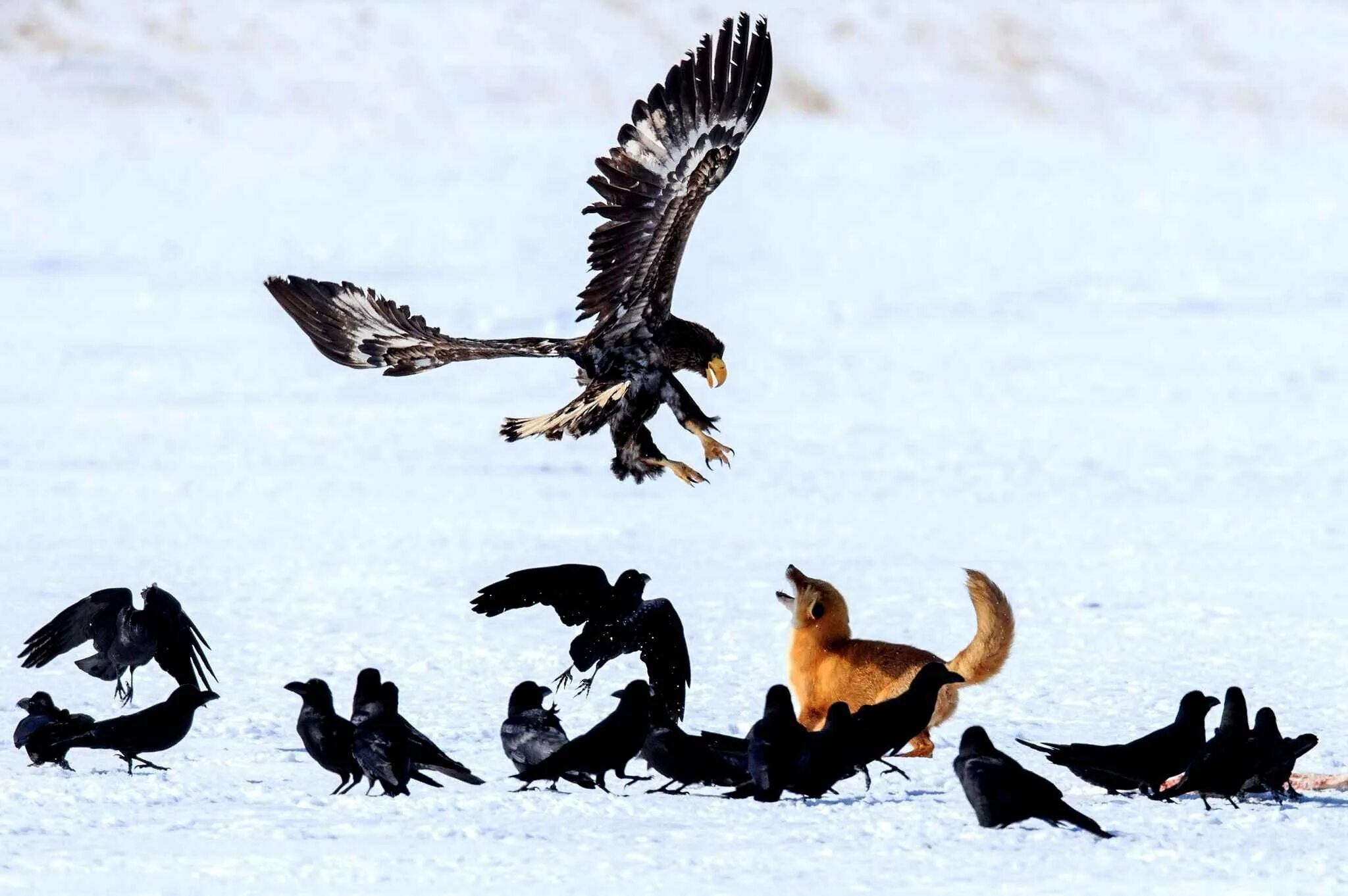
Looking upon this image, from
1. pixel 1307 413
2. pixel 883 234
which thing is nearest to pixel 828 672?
pixel 1307 413

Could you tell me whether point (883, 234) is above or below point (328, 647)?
above

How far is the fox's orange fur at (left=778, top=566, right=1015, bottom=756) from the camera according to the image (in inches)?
260

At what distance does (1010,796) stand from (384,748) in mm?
1583

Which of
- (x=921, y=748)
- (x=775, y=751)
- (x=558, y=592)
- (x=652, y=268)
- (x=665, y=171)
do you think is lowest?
(x=775, y=751)

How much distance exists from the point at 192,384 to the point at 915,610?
9.60m

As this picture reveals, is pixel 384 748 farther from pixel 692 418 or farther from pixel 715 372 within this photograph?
pixel 715 372

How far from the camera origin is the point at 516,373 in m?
18.6

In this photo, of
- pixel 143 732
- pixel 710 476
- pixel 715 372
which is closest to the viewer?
pixel 143 732

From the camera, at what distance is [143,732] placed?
Answer: 5922mm

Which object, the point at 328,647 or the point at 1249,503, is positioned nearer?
the point at 328,647

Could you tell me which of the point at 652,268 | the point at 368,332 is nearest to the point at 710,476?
the point at 368,332

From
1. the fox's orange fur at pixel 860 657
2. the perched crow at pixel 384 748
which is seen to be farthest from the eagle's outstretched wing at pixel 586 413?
the perched crow at pixel 384 748

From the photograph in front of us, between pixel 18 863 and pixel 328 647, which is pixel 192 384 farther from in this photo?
pixel 18 863

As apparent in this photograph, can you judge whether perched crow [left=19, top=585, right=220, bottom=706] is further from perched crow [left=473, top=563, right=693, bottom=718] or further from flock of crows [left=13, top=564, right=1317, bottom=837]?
perched crow [left=473, top=563, right=693, bottom=718]
